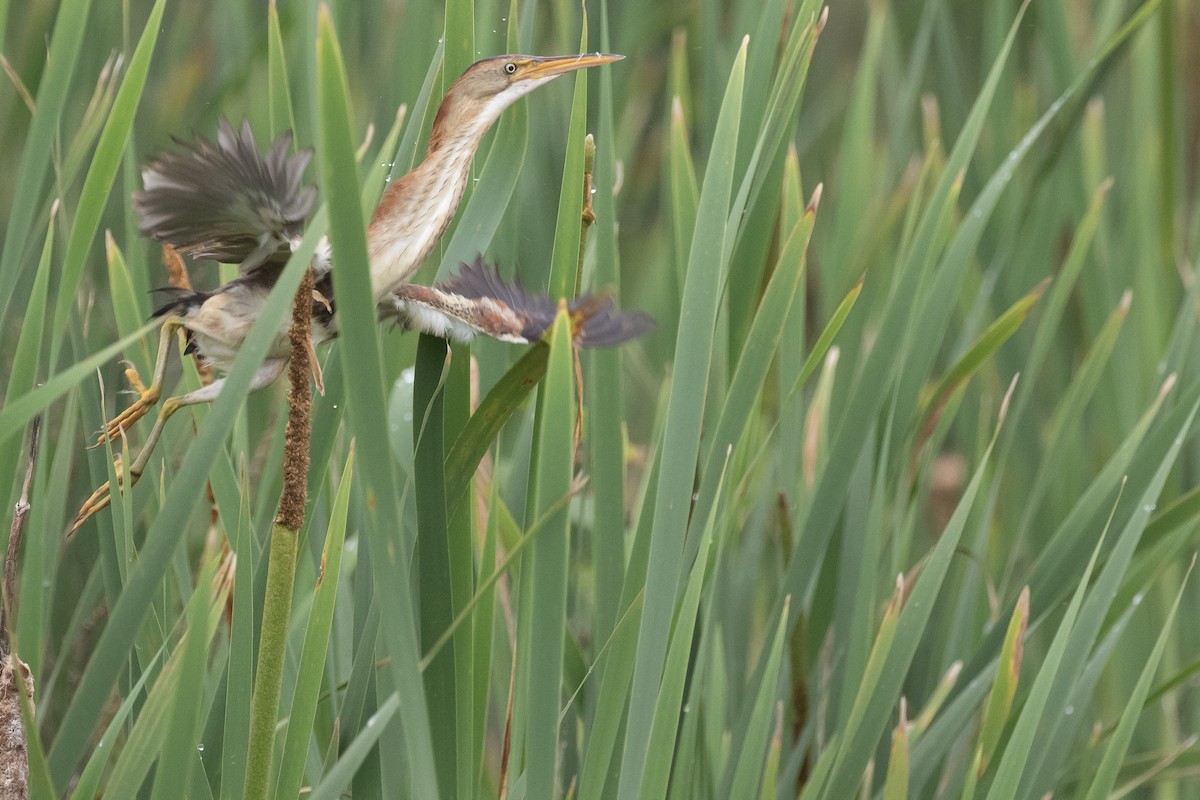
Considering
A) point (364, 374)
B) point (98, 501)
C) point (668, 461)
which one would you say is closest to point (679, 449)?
point (668, 461)

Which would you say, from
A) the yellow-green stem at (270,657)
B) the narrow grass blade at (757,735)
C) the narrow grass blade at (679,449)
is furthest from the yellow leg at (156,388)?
the narrow grass blade at (757,735)

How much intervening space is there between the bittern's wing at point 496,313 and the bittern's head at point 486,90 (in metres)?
0.09

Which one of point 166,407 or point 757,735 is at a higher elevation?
point 166,407

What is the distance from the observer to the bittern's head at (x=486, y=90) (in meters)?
0.62

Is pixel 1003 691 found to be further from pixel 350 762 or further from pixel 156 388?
pixel 156 388

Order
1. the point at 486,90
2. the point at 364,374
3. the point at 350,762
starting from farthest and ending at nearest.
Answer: the point at 486,90 < the point at 350,762 < the point at 364,374

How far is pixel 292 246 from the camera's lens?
1.62 ft

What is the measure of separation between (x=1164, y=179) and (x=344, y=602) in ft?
2.74

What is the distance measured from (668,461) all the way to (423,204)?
0.58 feet

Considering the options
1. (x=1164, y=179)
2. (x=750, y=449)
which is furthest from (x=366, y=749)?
(x=1164, y=179)

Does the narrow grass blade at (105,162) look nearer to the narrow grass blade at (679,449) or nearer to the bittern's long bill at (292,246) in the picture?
the bittern's long bill at (292,246)

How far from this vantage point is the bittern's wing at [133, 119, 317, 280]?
45 centimetres

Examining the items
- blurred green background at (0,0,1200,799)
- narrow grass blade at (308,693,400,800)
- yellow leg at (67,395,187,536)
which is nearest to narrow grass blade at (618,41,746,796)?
blurred green background at (0,0,1200,799)

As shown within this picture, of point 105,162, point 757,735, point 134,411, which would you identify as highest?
point 105,162
